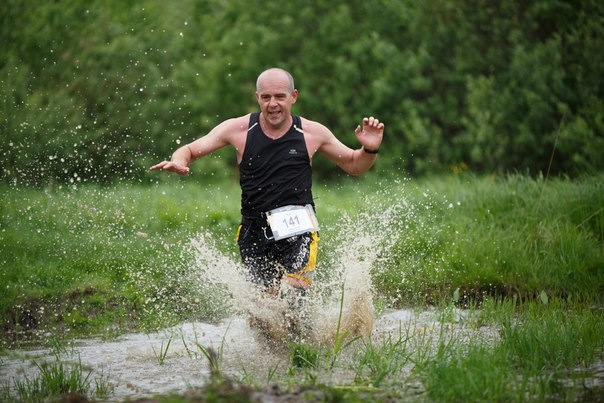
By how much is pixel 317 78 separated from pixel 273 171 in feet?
51.9

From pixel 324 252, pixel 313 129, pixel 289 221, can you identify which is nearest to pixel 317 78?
pixel 324 252

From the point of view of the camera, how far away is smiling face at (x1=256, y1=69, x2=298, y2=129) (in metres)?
6.46

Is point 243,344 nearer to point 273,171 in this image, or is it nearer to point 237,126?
point 273,171

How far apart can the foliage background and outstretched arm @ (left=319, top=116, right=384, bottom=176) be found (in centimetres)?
864

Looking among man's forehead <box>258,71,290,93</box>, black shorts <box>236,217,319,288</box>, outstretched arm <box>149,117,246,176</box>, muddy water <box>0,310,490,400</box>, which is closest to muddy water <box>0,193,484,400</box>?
muddy water <box>0,310,490,400</box>

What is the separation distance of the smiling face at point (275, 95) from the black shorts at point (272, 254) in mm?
771

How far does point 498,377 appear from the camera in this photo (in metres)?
4.80

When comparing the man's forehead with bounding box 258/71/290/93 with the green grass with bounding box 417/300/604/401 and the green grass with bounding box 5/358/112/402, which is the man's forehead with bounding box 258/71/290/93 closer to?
the green grass with bounding box 417/300/604/401

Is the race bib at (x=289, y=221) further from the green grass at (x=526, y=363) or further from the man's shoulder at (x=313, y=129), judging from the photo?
the green grass at (x=526, y=363)

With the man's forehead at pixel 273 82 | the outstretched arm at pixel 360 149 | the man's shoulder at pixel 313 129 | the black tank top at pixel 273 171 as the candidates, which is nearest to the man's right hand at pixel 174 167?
the black tank top at pixel 273 171

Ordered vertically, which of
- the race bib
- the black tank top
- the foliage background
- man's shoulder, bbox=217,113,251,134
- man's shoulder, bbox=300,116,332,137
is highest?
the foliage background

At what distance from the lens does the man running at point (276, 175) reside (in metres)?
6.43

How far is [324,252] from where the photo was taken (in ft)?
29.9

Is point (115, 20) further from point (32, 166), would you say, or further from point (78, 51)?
point (32, 166)
